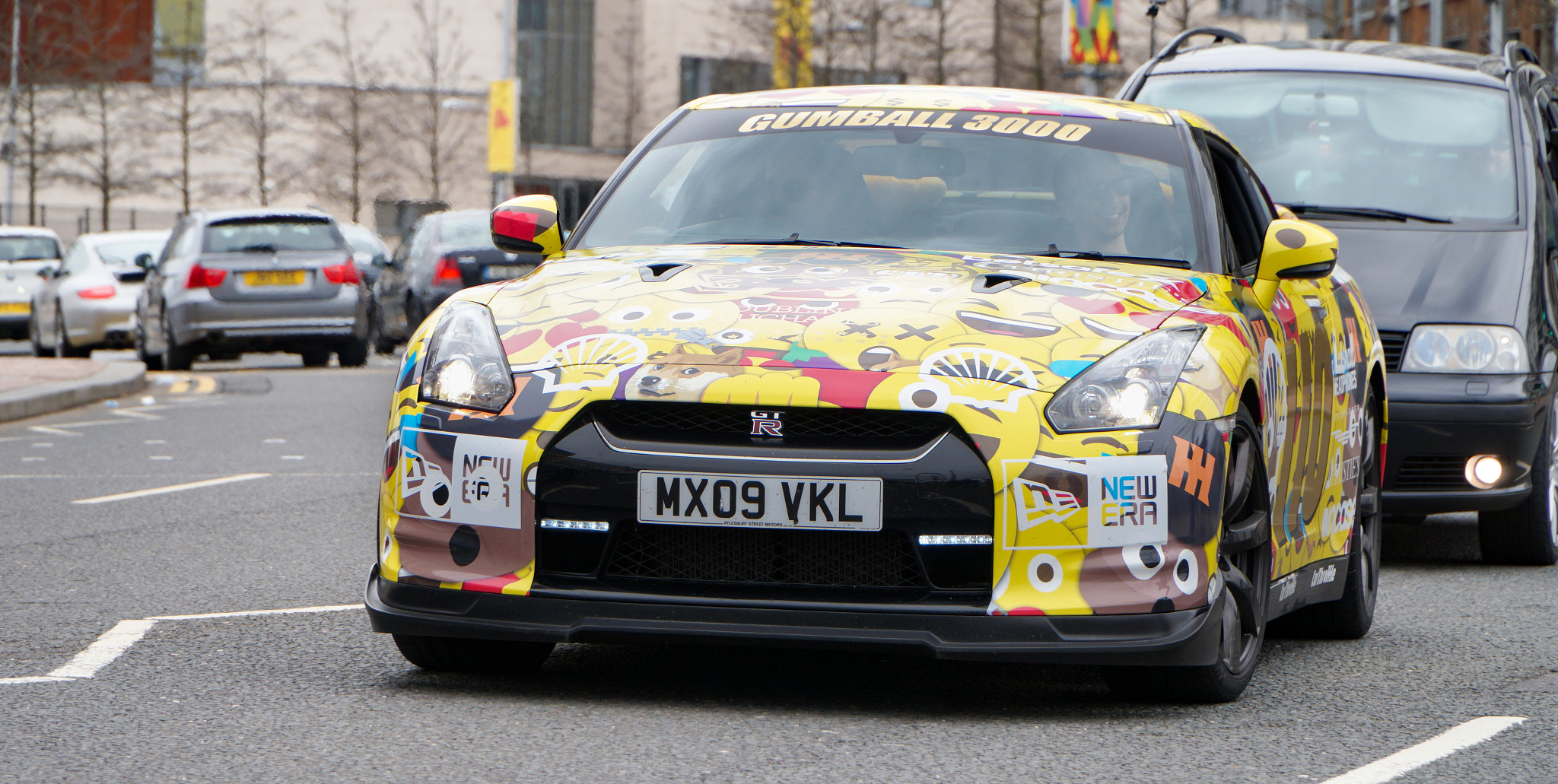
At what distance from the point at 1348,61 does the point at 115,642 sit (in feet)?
20.8

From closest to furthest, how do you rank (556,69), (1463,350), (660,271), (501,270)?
(660,271)
(1463,350)
(501,270)
(556,69)

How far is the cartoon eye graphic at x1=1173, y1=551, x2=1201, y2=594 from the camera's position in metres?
4.43

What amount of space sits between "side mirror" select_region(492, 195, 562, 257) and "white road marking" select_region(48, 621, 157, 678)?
141cm

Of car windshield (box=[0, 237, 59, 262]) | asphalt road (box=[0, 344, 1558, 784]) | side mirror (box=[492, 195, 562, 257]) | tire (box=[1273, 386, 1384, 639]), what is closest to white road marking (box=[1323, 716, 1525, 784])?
asphalt road (box=[0, 344, 1558, 784])

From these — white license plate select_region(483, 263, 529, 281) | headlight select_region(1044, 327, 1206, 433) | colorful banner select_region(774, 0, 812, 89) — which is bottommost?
white license plate select_region(483, 263, 529, 281)

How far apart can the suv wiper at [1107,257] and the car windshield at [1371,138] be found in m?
3.75

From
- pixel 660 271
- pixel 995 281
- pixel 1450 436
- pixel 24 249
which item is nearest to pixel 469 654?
pixel 660 271

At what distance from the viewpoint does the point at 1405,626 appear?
638 centimetres

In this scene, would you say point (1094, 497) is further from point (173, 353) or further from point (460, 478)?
point (173, 353)

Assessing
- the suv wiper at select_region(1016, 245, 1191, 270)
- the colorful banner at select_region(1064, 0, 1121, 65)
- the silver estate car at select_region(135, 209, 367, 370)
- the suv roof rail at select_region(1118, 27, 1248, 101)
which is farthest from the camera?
the colorful banner at select_region(1064, 0, 1121, 65)

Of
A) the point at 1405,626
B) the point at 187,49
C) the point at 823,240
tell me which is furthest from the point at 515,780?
the point at 187,49

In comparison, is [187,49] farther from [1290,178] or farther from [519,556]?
[519,556]

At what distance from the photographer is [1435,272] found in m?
8.10

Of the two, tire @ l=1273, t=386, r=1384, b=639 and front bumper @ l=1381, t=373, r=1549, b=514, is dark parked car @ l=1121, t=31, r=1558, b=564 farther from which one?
tire @ l=1273, t=386, r=1384, b=639
